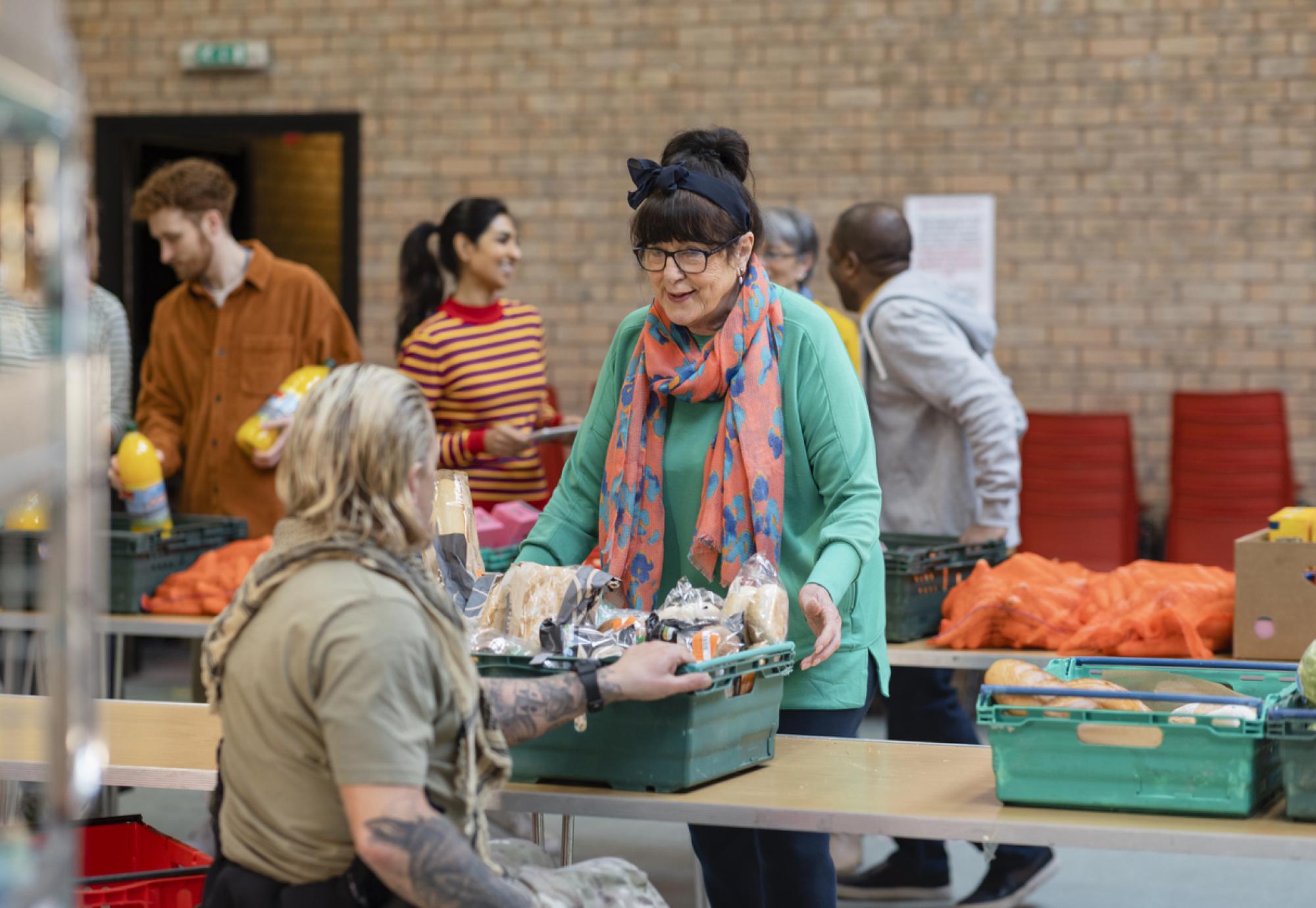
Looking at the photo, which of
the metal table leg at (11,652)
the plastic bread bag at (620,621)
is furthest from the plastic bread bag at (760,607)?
the metal table leg at (11,652)

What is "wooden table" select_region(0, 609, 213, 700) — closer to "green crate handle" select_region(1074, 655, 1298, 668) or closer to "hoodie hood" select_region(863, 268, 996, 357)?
"hoodie hood" select_region(863, 268, 996, 357)

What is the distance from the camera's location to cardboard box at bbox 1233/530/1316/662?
3.38 meters

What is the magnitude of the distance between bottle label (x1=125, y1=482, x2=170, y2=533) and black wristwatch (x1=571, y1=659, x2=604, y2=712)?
2.40 meters

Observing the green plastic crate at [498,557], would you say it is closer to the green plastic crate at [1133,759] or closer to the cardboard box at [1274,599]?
the cardboard box at [1274,599]

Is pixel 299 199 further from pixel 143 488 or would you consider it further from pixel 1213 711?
pixel 1213 711

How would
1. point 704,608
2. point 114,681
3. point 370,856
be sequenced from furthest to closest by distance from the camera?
point 114,681 → point 704,608 → point 370,856

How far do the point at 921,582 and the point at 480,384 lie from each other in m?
1.56

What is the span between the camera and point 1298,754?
216cm

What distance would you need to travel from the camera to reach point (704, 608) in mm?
2475

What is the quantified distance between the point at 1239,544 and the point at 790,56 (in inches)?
180

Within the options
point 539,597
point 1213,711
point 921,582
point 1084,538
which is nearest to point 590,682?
point 539,597

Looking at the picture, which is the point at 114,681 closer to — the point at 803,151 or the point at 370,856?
the point at 370,856

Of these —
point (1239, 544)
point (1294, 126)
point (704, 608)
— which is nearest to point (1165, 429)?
point (1294, 126)

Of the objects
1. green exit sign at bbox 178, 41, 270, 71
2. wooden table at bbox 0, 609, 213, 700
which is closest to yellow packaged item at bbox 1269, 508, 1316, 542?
wooden table at bbox 0, 609, 213, 700
